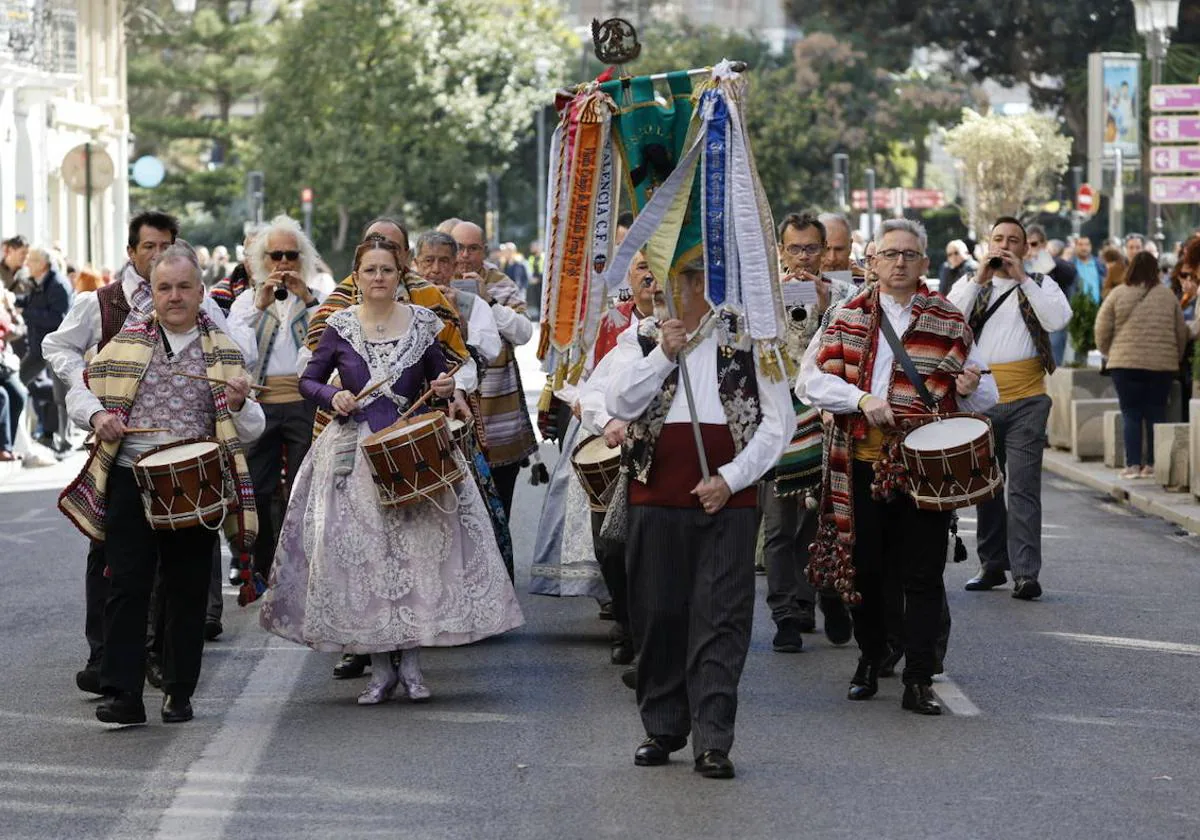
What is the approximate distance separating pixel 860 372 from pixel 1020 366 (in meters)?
3.34

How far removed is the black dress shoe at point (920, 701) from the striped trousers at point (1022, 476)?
132 inches

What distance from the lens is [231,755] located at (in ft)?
27.1

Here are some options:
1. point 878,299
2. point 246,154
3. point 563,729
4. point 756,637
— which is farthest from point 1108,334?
point 246,154

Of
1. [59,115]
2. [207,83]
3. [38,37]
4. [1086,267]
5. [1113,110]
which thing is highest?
[207,83]

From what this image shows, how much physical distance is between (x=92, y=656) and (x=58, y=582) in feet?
13.3

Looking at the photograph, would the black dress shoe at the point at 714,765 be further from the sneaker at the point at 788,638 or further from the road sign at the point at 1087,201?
the road sign at the point at 1087,201

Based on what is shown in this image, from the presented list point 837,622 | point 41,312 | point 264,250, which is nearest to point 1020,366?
point 837,622

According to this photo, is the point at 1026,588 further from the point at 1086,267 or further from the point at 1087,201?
the point at 1087,201

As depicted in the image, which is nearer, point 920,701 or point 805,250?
point 920,701

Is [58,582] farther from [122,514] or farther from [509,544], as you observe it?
[122,514]

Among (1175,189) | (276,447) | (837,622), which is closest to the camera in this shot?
(837,622)

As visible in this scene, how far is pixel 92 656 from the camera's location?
952cm

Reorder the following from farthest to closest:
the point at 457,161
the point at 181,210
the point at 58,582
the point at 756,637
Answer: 1. the point at 181,210
2. the point at 457,161
3. the point at 58,582
4. the point at 756,637

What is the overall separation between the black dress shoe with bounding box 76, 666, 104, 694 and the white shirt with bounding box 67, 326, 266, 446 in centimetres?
108
